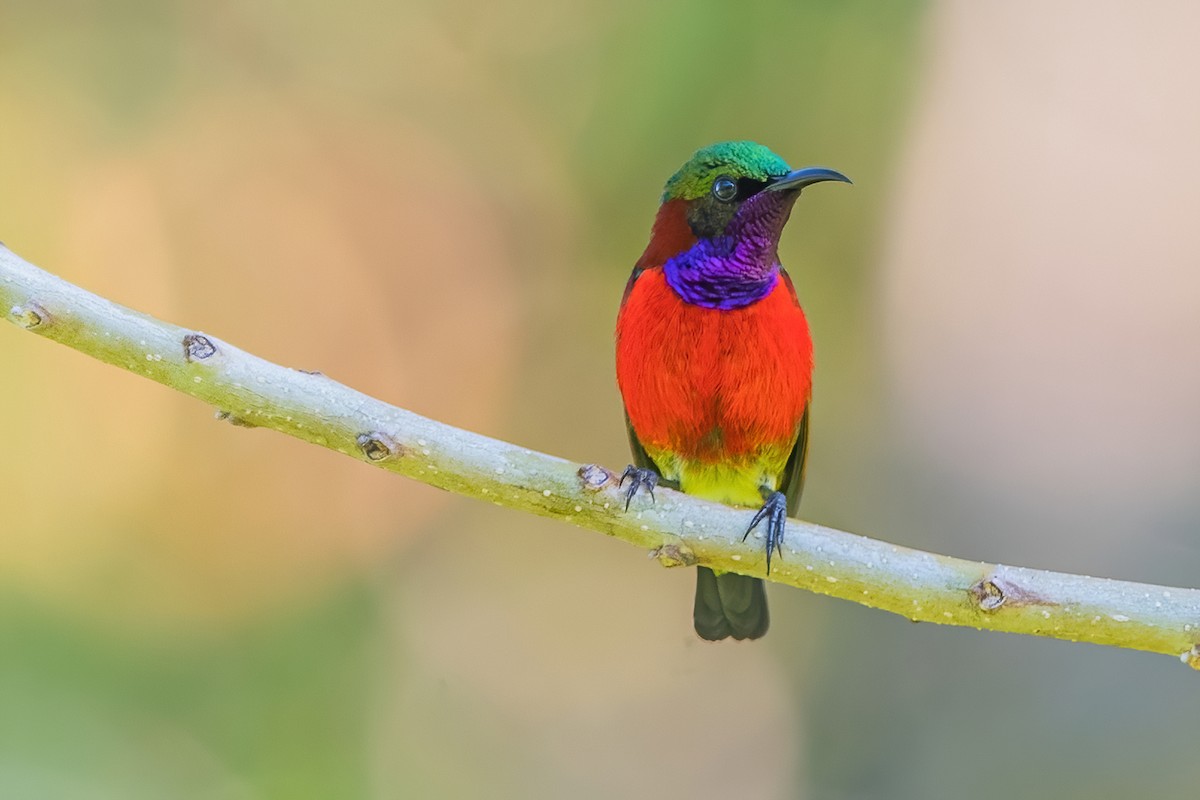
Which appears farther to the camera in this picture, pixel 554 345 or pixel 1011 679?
pixel 554 345

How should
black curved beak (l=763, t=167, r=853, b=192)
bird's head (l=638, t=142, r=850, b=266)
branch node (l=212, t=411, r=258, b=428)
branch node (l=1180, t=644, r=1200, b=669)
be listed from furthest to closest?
1. bird's head (l=638, t=142, r=850, b=266)
2. black curved beak (l=763, t=167, r=853, b=192)
3. branch node (l=212, t=411, r=258, b=428)
4. branch node (l=1180, t=644, r=1200, b=669)

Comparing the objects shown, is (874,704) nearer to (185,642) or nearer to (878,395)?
(878,395)

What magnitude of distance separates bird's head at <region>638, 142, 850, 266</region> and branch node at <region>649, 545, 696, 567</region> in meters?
1.19

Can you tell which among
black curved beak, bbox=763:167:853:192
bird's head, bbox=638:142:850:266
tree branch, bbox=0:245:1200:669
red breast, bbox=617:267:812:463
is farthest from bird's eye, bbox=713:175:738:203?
Result: tree branch, bbox=0:245:1200:669

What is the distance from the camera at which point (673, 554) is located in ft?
10.2

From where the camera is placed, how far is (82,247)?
543 centimetres

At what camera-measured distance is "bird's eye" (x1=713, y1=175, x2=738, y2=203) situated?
3828 mm

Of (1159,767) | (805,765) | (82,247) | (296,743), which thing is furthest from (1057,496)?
(82,247)

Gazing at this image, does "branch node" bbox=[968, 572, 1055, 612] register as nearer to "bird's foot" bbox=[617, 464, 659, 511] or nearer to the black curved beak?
"bird's foot" bbox=[617, 464, 659, 511]

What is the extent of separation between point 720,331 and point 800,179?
1.79ft

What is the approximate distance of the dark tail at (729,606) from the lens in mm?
4254

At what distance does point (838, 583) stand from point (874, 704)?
2576mm

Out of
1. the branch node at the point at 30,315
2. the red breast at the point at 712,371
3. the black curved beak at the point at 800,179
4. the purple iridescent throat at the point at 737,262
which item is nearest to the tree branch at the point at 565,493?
the branch node at the point at 30,315

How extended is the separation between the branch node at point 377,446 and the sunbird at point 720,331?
1.22 metres
